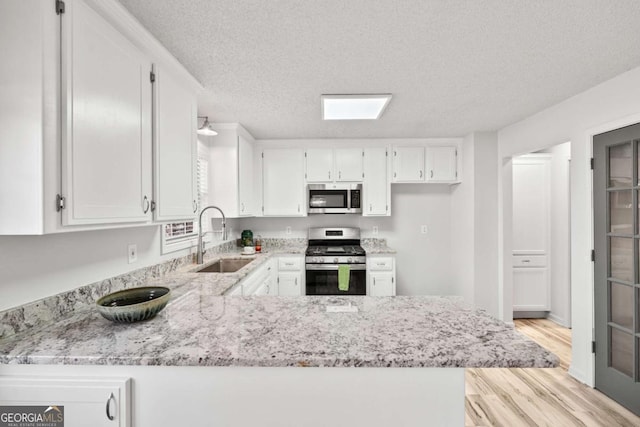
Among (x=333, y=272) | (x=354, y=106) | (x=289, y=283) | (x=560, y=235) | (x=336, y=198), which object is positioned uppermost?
(x=354, y=106)

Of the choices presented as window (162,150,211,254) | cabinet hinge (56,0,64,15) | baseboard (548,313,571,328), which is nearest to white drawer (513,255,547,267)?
baseboard (548,313,571,328)

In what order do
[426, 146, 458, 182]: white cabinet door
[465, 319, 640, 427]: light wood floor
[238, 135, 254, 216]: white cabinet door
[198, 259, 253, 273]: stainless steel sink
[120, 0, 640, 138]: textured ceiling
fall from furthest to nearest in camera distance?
[426, 146, 458, 182]: white cabinet door, [238, 135, 254, 216]: white cabinet door, [198, 259, 253, 273]: stainless steel sink, [465, 319, 640, 427]: light wood floor, [120, 0, 640, 138]: textured ceiling

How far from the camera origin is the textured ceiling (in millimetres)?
1401

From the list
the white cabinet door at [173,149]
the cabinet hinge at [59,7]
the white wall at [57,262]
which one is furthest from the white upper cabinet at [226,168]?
the cabinet hinge at [59,7]

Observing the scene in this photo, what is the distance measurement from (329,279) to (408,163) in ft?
5.98

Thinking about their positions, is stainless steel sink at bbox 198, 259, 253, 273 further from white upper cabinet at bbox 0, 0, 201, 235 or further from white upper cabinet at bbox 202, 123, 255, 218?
white upper cabinet at bbox 0, 0, 201, 235

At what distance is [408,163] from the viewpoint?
3938 millimetres

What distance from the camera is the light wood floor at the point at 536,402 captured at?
6.68 feet

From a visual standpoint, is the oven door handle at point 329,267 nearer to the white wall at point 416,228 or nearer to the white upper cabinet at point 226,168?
the white wall at point 416,228

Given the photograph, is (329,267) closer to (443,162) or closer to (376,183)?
(376,183)

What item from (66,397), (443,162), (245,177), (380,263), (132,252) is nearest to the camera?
(66,397)

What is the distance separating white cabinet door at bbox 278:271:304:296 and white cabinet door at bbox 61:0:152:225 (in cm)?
235

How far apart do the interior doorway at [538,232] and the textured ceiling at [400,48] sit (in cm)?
140


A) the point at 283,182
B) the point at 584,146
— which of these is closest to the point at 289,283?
the point at 283,182
